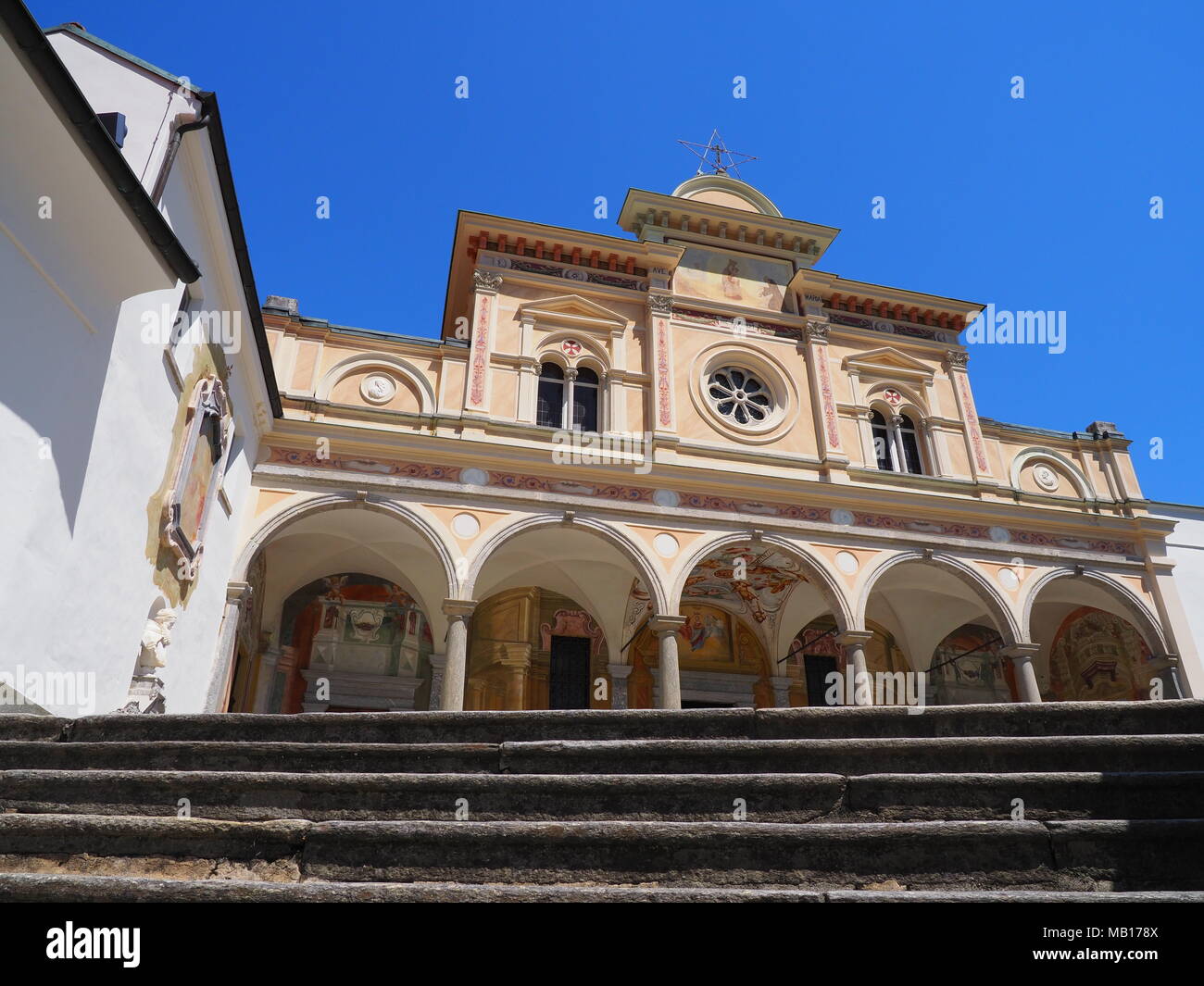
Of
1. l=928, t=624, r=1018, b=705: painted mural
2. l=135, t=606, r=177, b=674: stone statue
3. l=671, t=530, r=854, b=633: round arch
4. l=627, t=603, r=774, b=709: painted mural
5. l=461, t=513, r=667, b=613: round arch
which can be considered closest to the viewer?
l=135, t=606, r=177, b=674: stone statue

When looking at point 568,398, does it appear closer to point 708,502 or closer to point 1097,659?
point 708,502

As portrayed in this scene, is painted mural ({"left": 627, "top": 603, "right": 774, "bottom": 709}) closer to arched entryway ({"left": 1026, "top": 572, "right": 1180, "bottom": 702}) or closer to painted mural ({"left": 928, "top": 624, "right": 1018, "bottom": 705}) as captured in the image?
painted mural ({"left": 928, "top": 624, "right": 1018, "bottom": 705})

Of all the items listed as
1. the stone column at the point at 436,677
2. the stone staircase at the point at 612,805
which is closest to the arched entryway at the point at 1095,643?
the stone column at the point at 436,677

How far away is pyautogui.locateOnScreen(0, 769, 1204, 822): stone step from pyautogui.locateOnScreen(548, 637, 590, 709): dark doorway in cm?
1113

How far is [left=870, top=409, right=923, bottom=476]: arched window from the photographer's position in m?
15.6

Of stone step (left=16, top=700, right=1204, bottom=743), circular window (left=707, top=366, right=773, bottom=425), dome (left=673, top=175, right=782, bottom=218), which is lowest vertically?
stone step (left=16, top=700, right=1204, bottom=743)

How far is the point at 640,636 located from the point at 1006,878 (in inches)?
476

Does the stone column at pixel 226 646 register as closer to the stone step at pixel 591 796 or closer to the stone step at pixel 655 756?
the stone step at pixel 655 756

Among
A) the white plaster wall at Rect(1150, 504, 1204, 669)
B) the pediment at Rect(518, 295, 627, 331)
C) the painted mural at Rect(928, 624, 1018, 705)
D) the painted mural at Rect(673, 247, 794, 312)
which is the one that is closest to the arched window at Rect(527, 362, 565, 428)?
the pediment at Rect(518, 295, 627, 331)

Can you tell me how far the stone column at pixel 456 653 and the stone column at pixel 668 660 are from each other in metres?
2.72

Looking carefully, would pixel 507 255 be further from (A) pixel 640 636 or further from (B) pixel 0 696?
(B) pixel 0 696

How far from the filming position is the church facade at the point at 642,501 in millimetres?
11836

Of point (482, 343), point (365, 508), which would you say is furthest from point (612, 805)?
point (482, 343)

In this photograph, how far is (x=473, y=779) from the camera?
3.69m
